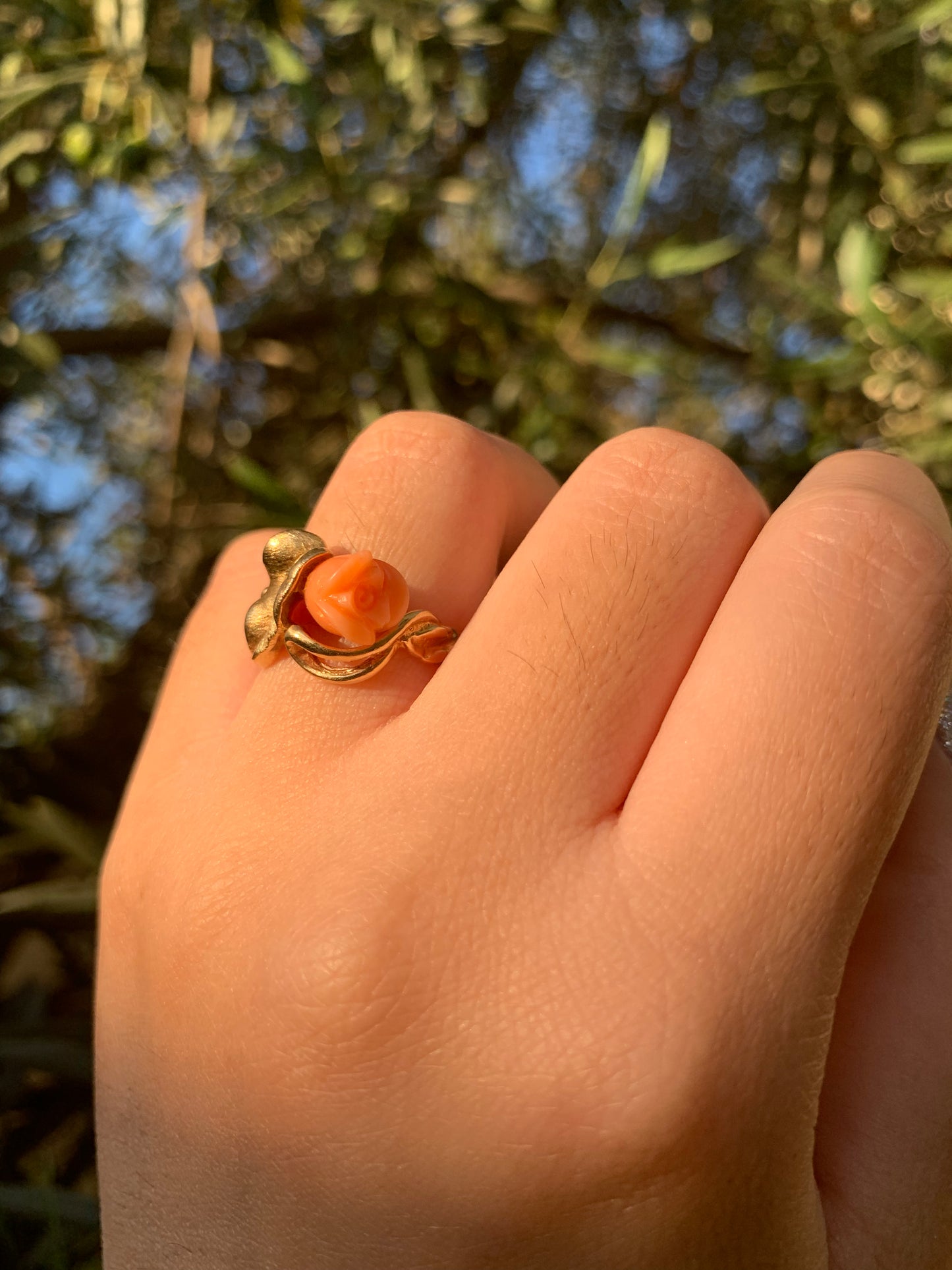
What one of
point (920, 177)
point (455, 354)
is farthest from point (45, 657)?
point (920, 177)

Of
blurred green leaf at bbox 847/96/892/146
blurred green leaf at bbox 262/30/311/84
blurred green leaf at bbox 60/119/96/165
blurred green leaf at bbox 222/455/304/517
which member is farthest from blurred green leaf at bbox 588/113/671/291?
blurred green leaf at bbox 60/119/96/165

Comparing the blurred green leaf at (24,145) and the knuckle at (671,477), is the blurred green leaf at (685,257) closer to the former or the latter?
the knuckle at (671,477)

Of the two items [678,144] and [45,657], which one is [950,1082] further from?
[678,144]

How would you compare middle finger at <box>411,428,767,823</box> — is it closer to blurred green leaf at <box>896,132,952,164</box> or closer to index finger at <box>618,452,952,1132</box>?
index finger at <box>618,452,952,1132</box>

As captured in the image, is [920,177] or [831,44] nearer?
[831,44]

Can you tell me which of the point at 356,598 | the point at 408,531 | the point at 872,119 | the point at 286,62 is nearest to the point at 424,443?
the point at 408,531
